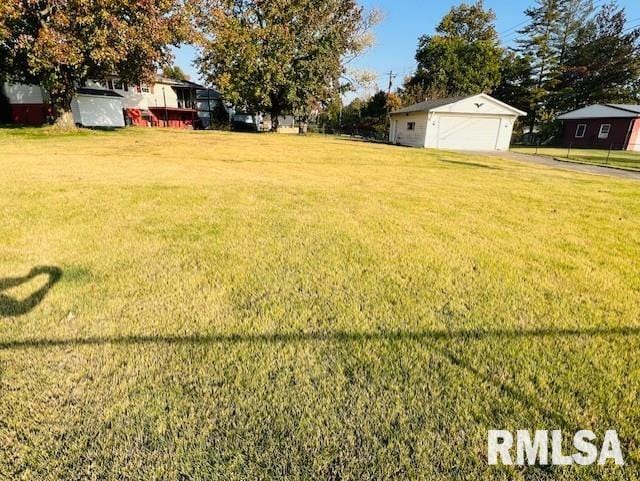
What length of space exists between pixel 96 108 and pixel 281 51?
16.7 m

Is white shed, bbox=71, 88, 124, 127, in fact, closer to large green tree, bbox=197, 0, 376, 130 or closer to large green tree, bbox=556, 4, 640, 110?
large green tree, bbox=197, 0, 376, 130

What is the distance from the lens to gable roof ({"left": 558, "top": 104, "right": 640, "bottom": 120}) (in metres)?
28.7

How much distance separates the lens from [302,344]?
2.39 m

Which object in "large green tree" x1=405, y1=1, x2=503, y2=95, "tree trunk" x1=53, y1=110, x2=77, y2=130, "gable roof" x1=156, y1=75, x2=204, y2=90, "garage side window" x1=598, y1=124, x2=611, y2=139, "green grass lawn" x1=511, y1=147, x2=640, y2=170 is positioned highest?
"large green tree" x1=405, y1=1, x2=503, y2=95

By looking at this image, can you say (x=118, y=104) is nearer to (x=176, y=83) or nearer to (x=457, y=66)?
(x=176, y=83)

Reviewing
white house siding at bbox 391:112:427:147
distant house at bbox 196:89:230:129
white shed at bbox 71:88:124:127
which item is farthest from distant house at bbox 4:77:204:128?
white house siding at bbox 391:112:427:147

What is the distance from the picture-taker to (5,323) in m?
2.49

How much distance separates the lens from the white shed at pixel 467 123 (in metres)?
25.1

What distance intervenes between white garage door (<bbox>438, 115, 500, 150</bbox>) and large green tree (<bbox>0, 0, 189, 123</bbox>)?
17857 millimetres

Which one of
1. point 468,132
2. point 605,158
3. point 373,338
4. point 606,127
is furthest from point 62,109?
point 606,127

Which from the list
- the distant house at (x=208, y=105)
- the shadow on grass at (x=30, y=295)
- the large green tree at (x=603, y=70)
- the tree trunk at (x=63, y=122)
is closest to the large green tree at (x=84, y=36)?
the tree trunk at (x=63, y=122)

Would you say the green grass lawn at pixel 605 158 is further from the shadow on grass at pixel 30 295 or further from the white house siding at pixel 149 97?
the white house siding at pixel 149 97

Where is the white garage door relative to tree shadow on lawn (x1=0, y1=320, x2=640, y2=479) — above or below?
above

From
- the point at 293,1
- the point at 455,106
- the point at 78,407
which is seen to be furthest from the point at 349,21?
the point at 78,407
